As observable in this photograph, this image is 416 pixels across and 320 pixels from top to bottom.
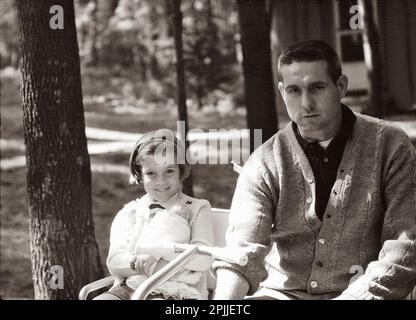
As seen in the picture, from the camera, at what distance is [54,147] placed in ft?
11.1

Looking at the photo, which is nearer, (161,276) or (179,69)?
(161,276)

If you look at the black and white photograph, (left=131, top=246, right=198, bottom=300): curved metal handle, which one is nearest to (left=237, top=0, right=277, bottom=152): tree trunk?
the black and white photograph

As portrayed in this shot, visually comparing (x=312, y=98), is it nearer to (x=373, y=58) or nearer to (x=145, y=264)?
(x=145, y=264)

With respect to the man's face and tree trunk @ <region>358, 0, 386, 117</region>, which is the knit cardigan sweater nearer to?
the man's face

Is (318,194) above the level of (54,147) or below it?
below

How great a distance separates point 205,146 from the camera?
4844mm

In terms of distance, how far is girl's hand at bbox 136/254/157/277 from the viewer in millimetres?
2664

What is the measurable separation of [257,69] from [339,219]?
1.95 metres

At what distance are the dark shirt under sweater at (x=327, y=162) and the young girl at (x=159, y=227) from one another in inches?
23.0

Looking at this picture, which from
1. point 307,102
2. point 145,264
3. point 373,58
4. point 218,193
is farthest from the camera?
point 373,58

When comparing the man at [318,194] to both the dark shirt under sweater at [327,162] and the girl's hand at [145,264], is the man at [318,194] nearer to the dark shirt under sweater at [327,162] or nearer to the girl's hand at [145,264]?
the dark shirt under sweater at [327,162]

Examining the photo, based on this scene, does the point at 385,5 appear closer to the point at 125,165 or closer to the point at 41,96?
the point at 125,165

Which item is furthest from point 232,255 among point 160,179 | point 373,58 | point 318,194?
point 373,58
